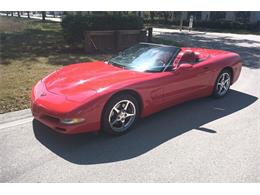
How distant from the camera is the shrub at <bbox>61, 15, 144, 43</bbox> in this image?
10.1 m

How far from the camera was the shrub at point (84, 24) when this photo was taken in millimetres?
10109

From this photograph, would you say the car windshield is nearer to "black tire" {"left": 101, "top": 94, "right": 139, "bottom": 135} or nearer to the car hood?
the car hood

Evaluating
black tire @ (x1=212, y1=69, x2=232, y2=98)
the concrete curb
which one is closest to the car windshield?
black tire @ (x1=212, y1=69, x2=232, y2=98)

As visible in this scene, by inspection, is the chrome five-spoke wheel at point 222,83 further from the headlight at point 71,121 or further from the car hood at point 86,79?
the headlight at point 71,121

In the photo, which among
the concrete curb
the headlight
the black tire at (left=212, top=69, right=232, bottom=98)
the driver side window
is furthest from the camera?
the black tire at (left=212, top=69, right=232, bottom=98)

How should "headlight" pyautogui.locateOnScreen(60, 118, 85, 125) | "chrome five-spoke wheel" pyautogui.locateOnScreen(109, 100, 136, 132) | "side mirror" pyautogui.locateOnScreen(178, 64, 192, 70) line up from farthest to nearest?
"side mirror" pyautogui.locateOnScreen(178, 64, 192, 70)
"chrome five-spoke wheel" pyautogui.locateOnScreen(109, 100, 136, 132)
"headlight" pyautogui.locateOnScreen(60, 118, 85, 125)

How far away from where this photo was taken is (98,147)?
3.75 m

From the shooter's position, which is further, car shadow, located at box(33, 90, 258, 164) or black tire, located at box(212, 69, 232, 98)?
black tire, located at box(212, 69, 232, 98)

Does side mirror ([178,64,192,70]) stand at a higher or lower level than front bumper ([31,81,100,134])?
higher

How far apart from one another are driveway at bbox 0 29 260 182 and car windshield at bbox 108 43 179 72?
855mm

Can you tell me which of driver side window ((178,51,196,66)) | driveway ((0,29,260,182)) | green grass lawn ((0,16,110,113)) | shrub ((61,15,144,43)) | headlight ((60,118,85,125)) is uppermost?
shrub ((61,15,144,43))

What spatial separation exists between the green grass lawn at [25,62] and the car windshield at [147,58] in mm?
1901
